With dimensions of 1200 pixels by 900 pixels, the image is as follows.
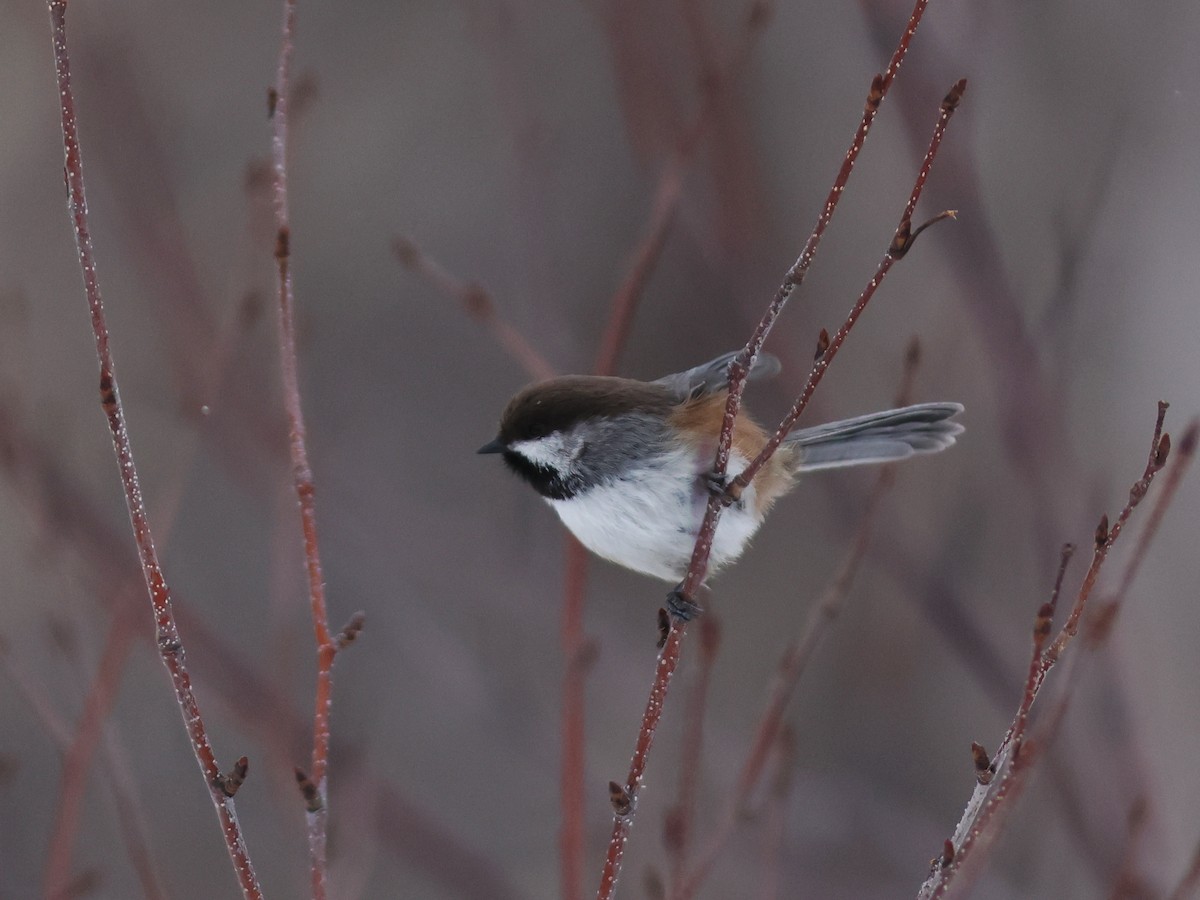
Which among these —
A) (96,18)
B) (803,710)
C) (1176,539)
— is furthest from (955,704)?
(96,18)

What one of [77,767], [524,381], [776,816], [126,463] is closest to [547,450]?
[776,816]

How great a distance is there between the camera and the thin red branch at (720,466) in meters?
1.22

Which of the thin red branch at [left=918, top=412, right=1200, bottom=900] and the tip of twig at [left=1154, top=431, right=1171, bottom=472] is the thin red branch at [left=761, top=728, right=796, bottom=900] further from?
the tip of twig at [left=1154, top=431, right=1171, bottom=472]

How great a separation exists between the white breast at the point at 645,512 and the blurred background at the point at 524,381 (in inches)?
13.7

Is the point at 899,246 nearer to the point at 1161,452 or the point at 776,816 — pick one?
the point at 1161,452

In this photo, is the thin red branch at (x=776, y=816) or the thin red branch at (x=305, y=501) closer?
the thin red branch at (x=305, y=501)

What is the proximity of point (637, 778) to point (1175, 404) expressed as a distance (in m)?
2.38

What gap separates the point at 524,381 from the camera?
15.8 ft

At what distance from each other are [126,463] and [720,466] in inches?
29.7

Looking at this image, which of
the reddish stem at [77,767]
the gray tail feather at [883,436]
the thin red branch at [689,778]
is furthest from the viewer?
the gray tail feather at [883,436]

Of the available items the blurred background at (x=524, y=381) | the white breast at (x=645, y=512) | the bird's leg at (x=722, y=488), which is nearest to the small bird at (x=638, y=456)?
the white breast at (x=645, y=512)

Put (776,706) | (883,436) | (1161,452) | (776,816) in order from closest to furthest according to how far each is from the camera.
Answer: (1161,452)
(776,706)
(776,816)
(883,436)

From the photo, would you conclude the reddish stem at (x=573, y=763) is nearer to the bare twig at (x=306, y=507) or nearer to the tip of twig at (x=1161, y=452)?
the bare twig at (x=306, y=507)

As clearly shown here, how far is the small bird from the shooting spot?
7.27 feet
